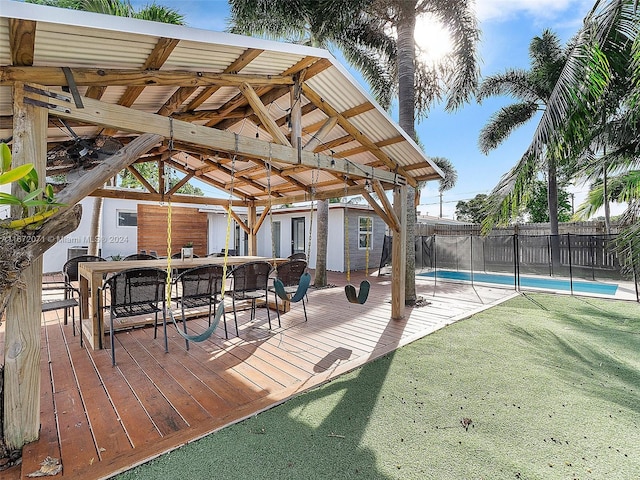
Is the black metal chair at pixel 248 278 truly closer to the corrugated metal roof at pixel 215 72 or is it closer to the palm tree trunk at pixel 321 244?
the corrugated metal roof at pixel 215 72

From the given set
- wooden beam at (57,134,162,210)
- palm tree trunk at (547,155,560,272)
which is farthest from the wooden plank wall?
palm tree trunk at (547,155,560,272)

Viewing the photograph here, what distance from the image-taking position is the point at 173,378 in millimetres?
3094

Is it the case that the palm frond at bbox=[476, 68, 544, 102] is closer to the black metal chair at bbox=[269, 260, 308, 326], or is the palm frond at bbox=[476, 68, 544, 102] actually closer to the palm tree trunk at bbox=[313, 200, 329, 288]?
the palm tree trunk at bbox=[313, 200, 329, 288]

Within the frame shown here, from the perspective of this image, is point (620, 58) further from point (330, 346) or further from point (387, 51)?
point (330, 346)

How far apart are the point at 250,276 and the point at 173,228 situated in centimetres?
961

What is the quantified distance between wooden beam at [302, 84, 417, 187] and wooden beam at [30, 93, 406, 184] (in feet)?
1.71

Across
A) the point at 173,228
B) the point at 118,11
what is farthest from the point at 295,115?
the point at 173,228

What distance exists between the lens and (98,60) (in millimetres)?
2389

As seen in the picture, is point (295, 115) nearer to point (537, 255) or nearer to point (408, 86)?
point (408, 86)

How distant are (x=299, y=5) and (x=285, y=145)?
5.51 metres

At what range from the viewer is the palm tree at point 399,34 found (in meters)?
6.76

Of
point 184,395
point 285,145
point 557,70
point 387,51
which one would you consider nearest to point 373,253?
point 387,51

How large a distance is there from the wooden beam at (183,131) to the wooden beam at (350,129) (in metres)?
0.52

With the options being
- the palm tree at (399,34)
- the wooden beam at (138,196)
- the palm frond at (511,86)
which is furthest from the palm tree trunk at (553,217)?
the wooden beam at (138,196)
